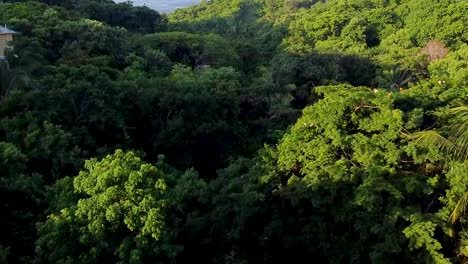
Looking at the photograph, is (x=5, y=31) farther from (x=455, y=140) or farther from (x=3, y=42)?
(x=455, y=140)

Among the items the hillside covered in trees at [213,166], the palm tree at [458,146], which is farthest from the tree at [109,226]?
the palm tree at [458,146]

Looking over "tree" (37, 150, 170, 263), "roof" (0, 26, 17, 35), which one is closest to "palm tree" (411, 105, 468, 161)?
"tree" (37, 150, 170, 263)

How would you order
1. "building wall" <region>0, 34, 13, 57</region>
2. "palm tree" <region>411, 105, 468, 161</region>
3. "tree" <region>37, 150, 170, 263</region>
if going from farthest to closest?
1. "building wall" <region>0, 34, 13, 57</region>
2. "tree" <region>37, 150, 170, 263</region>
3. "palm tree" <region>411, 105, 468, 161</region>

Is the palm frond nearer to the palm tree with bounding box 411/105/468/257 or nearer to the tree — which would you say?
the palm tree with bounding box 411/105/468/257

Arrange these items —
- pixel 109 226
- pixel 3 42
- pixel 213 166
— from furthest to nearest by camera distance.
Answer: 1. pixel 3 42
2. pixel 213 166
3. pixel 109 226

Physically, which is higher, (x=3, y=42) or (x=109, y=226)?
(x=3, y=42)

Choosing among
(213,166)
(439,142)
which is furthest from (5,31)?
(439,142)

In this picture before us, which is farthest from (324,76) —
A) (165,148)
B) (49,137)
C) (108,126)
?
(49,137)

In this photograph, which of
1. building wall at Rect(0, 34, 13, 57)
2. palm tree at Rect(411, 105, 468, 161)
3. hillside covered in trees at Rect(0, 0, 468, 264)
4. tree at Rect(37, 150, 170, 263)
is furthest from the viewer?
building wall at Rect(0, 34, 13, 57)

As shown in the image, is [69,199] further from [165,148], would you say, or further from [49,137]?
[165,148]
